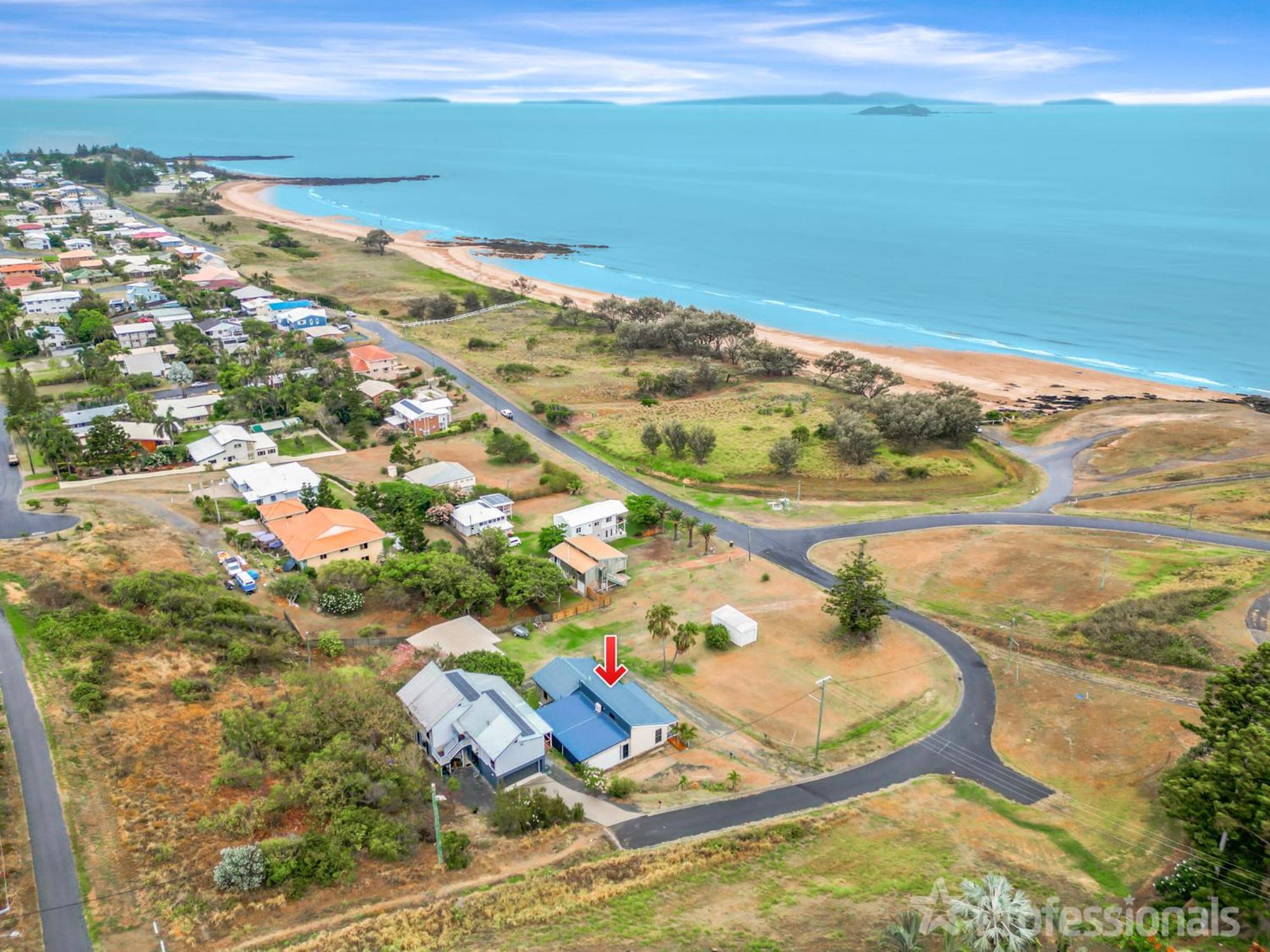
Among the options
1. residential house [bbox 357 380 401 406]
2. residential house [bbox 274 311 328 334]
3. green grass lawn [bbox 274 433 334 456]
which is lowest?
green grass lawn [bbox 274 433 334 456]

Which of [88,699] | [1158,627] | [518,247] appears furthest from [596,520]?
[518,247]

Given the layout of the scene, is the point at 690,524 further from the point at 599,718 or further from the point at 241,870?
the point at 241,870

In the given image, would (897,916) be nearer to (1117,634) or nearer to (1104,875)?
(1104,875)

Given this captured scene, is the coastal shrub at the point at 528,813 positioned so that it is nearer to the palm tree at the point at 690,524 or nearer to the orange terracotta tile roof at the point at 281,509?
the palm tree at the point at 690,524

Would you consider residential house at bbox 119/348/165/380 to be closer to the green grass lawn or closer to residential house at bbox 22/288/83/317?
the green grass lawn

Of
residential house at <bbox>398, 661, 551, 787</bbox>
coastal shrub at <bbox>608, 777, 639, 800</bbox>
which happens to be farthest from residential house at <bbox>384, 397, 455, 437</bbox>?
coastal shrub at <bbox>608, 777, 639, 800</bbox>

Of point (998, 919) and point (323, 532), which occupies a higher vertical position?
point (998, 919)

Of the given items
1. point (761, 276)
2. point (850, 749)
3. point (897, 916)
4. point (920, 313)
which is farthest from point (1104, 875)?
point (761, 276)
